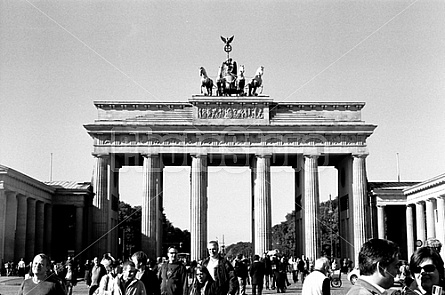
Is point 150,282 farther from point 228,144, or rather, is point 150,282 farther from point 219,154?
point 219,154

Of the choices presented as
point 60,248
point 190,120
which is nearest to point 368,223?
point 190,120

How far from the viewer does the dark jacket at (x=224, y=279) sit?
14.7 m

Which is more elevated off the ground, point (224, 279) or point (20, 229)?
point (20, 229)

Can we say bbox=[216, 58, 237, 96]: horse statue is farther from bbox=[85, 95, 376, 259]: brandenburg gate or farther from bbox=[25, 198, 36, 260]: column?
bbox=[25, 198, 36, 260]: column

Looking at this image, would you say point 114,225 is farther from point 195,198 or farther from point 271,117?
point 271,117

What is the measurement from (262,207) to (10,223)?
2414cm

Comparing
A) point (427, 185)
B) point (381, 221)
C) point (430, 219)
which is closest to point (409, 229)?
point (381, 221)

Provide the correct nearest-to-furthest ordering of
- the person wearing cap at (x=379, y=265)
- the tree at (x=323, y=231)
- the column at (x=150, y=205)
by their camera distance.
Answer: the person wearing cap at (x=379, y=265) < the column at (x=150, y=205) < the tree at (x=323, y=231)

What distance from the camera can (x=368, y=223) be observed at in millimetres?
68312

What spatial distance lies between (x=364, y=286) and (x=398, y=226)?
2794 inches

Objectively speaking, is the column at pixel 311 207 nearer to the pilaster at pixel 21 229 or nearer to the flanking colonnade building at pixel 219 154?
the flanking colonnade building at pixel 219 154

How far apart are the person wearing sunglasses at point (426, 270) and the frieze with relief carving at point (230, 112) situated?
60.0m

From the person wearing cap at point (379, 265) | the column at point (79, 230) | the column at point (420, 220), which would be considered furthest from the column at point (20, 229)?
the person wearing cap at point (379, 265)

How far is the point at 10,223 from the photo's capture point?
58.3 m
